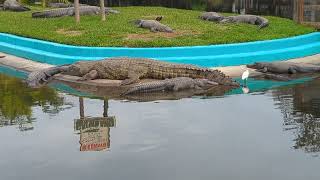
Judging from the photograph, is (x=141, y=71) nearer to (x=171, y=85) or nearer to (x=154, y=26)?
(x=171, y=85)

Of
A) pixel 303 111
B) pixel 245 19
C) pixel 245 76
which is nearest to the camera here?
pixel 303 111

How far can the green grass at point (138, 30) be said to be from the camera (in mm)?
13414

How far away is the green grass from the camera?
44.0ft

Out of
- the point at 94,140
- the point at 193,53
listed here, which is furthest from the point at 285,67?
the point at 94,140

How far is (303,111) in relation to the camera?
859 centimetres

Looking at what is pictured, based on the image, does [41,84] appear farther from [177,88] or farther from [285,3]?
[285,3]

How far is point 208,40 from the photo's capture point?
44.4ft

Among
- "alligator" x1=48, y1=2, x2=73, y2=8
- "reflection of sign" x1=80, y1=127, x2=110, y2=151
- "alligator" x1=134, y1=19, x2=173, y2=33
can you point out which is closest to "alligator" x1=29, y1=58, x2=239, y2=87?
"reflection of sign" x1=80, y1=127, x2=110, y2=151

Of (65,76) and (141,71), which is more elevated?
(141,71)

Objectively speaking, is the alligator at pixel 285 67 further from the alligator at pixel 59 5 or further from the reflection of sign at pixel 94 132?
the alligator at pixel 59 5

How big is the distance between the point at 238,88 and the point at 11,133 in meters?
4.64

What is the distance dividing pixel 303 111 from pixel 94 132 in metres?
3.59

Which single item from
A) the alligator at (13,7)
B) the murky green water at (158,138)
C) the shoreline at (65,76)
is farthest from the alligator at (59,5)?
the murky green water at (158,138)

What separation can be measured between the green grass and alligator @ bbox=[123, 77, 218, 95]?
2918 mm
